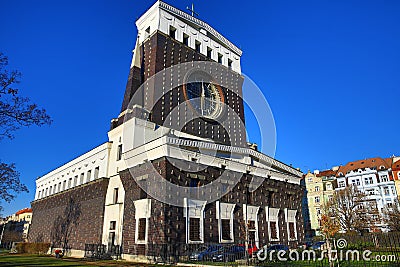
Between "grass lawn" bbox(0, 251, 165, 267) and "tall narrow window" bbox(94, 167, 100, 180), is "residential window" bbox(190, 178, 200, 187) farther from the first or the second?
"tall narrow window" bbox(94, 167, 100, 180)

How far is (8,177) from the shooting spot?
18547 millimetres

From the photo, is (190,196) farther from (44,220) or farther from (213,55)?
(44,220)

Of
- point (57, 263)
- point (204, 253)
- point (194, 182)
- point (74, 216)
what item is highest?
point (194, 182)

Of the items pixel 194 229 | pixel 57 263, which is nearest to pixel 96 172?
pixel 57 263

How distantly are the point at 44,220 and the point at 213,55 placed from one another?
3996 cm

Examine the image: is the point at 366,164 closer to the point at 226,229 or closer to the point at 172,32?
the point at 226,229

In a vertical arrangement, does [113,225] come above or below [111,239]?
above

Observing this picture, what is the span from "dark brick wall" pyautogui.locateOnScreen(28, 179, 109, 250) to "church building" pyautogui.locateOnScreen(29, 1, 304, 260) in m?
0.16

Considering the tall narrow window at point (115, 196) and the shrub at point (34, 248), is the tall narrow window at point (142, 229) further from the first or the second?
the shrub at point (34, 248)

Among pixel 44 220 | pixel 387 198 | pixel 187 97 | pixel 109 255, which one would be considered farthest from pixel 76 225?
pixel 387 198

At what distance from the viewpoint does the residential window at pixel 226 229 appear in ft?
101

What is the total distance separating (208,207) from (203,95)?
18023mm

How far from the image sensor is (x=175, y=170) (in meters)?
28.6

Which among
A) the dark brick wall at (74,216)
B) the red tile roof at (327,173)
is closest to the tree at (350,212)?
the red tile roof at (327,173)
